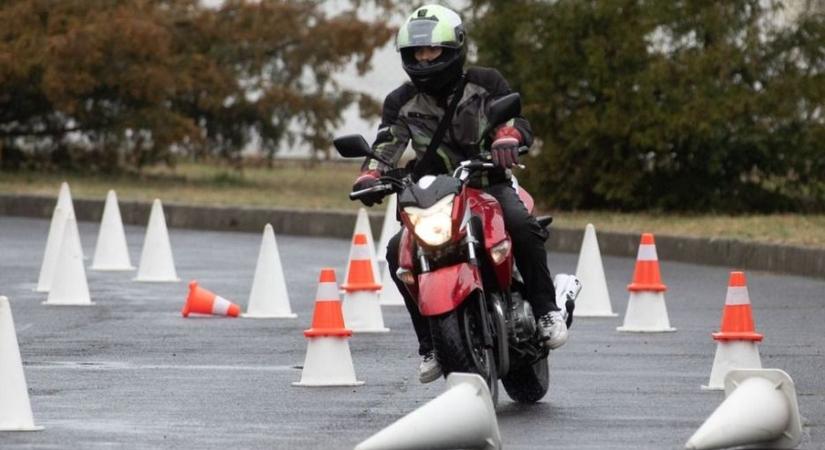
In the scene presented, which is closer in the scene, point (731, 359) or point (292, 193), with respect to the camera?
point (731, 359)

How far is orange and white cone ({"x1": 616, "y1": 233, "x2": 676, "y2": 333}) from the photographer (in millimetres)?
13109

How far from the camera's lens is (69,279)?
1497cm

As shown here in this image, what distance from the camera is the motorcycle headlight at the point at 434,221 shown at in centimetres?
894

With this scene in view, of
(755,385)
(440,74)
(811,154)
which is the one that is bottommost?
(811,154)

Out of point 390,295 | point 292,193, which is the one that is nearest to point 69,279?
point 390,295

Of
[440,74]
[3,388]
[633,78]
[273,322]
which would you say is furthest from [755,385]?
[633,78]

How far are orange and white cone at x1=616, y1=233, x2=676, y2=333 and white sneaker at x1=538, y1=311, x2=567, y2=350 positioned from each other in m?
3.50

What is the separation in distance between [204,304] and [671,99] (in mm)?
8717

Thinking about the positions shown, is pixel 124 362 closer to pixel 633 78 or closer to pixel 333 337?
pixel 333 337

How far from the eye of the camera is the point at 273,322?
13891mm

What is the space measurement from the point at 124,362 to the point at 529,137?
284 centimetres

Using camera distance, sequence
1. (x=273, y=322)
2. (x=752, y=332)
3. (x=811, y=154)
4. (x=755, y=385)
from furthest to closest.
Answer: (x=811, y=154), (x=273, y=322), (x=752, y=332), (x=755, y=385)

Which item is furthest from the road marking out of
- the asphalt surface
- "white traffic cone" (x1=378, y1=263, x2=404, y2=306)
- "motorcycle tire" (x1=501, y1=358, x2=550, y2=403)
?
"white traffic cone" (x1=378, y1=263, x2=404, y2=306)

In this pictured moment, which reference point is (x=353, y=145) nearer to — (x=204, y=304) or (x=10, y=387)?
(x=10, y=387)
